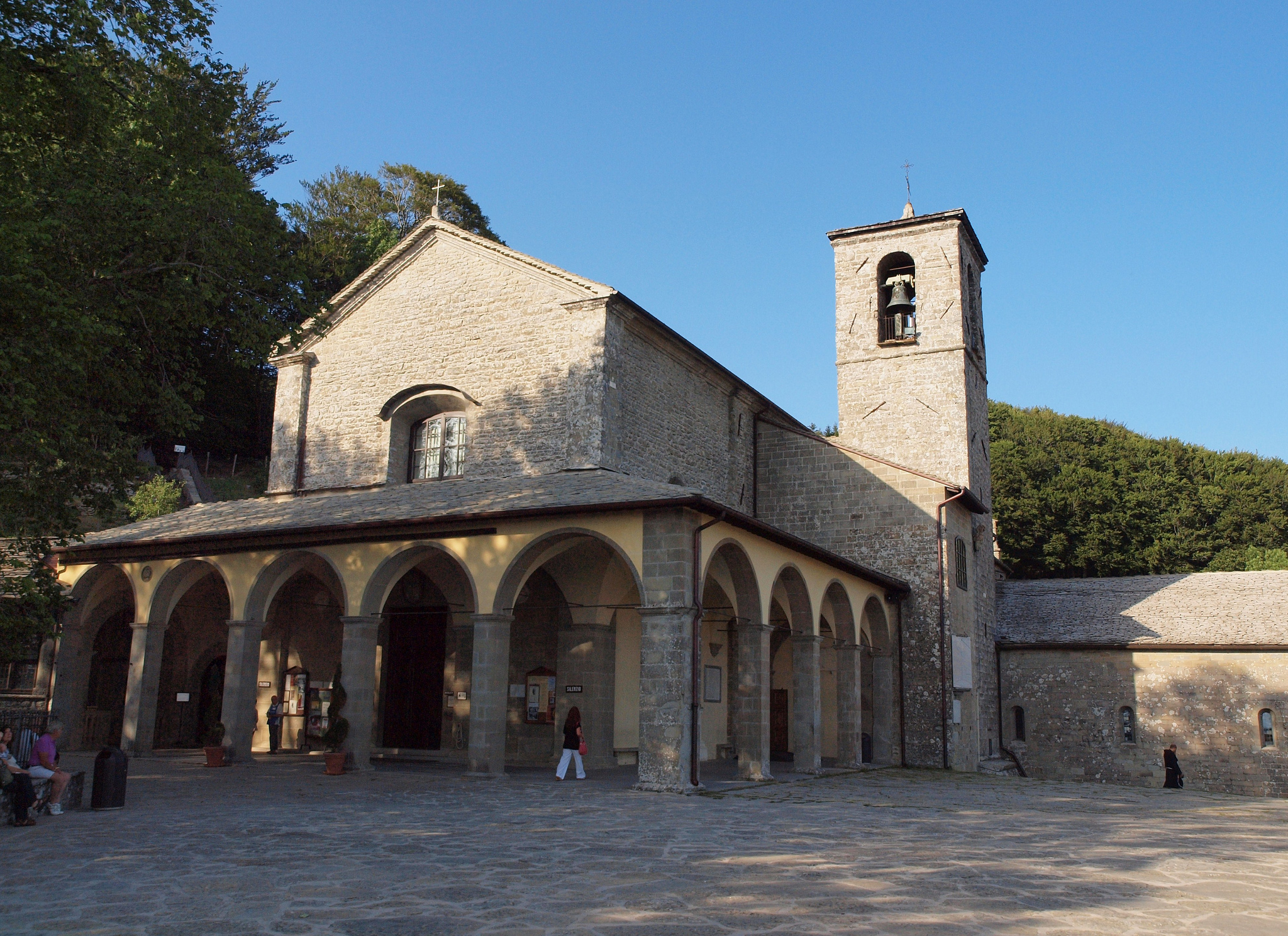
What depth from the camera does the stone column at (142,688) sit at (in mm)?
15375

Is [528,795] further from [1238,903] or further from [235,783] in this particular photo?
[1238,903]

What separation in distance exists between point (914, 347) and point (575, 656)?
11605 millimetres

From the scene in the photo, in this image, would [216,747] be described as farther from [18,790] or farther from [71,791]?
[18,790]

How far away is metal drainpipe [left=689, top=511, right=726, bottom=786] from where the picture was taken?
1207cm

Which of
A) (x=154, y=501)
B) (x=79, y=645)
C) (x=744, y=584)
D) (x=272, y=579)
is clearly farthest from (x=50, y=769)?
(x=154, y=501)

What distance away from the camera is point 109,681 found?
18078mm

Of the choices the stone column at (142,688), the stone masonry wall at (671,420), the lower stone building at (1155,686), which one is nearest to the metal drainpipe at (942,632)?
the stone masonry wall at (671,420)

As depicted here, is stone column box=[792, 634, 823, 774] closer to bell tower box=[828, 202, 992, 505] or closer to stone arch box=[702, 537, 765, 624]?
stone arch box=[702, 537, 765, 624]

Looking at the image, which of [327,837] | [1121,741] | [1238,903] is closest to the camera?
[1238,903]

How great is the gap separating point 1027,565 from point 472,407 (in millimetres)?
26504

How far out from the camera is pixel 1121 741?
2147 cm

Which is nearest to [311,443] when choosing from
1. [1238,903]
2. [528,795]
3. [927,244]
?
[528,795]

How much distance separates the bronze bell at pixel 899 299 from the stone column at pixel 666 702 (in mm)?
13181

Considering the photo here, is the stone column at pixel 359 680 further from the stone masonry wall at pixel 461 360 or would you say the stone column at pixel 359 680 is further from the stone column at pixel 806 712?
the stone column at pixel 806 712
